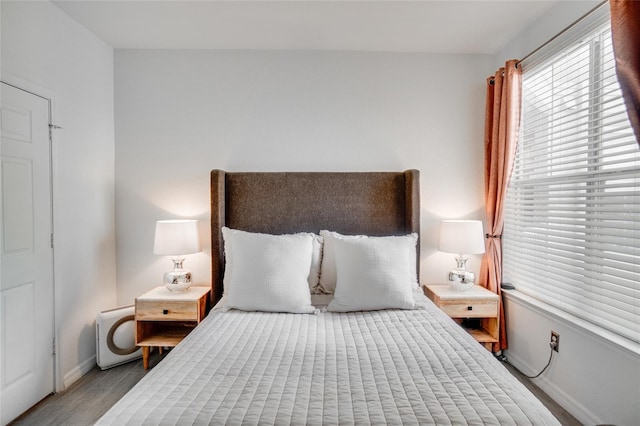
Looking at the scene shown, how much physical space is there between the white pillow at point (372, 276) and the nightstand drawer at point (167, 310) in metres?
1.06

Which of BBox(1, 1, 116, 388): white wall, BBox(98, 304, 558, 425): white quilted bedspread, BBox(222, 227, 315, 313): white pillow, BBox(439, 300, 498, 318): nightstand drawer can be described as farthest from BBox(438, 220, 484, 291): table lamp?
BBox(1, 1, 116, 388): white wall

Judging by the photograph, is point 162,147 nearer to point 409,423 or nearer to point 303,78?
point 303,78

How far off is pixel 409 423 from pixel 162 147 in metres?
2.77

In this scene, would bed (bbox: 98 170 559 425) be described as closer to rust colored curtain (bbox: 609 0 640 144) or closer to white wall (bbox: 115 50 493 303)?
white wall (bbox: 115 50 493 303)

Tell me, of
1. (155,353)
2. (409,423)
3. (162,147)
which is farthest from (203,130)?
(409,423)

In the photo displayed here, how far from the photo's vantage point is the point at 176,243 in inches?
99.7

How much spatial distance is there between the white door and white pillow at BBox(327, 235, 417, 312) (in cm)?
190

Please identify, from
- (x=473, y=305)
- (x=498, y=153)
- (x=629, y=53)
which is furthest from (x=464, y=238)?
(x=629, y=53)

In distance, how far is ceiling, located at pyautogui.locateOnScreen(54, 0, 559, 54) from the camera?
224 cm

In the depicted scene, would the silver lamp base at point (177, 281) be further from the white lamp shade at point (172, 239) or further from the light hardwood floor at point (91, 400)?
the light hardwood floor at point (91, 400)

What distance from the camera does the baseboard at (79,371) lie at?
2.35 m

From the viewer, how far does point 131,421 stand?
1.05 m

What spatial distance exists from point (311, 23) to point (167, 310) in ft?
7.81

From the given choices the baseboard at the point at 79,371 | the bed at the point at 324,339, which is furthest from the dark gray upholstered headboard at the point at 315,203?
the baseboard at the point at 79,371
